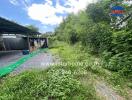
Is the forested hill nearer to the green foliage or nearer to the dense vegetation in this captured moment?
the dense vegetation

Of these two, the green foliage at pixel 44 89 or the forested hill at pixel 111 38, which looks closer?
the green foliage at pixel 44 89

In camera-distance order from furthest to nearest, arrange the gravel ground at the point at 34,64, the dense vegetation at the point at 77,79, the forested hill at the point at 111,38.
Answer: the gravel ground at the point at 34,64 → the forested hill at the point at 111,38 → the dense vegetation at the point at 77,79

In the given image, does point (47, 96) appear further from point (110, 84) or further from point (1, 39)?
point (1, 39)

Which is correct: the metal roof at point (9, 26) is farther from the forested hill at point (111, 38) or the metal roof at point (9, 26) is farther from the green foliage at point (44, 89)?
the green foliage at point (44, 89)

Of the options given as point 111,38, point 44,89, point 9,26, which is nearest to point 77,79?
point 44,89

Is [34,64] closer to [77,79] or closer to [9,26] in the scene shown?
[77,79]

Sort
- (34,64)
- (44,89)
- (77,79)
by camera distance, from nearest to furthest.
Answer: (44,89) → (77,79) → (34,64)

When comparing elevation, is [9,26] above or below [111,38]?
above

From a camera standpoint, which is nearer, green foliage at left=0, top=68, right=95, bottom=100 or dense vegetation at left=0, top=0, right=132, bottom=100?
green foliage at left=0, top=68, right=95, bottom=100

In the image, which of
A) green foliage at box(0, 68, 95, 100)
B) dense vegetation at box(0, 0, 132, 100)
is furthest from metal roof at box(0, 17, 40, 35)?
green foliage at box(0, 68, 95, 100)

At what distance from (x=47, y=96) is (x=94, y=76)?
2.28 metres

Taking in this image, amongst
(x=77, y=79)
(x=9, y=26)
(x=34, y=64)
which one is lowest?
(x=34, y=64)

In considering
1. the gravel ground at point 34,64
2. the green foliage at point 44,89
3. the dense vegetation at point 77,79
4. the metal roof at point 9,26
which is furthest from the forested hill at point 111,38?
the metal roof at point 9,26

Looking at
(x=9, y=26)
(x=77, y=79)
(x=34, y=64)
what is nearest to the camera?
(x=77, y=79)
